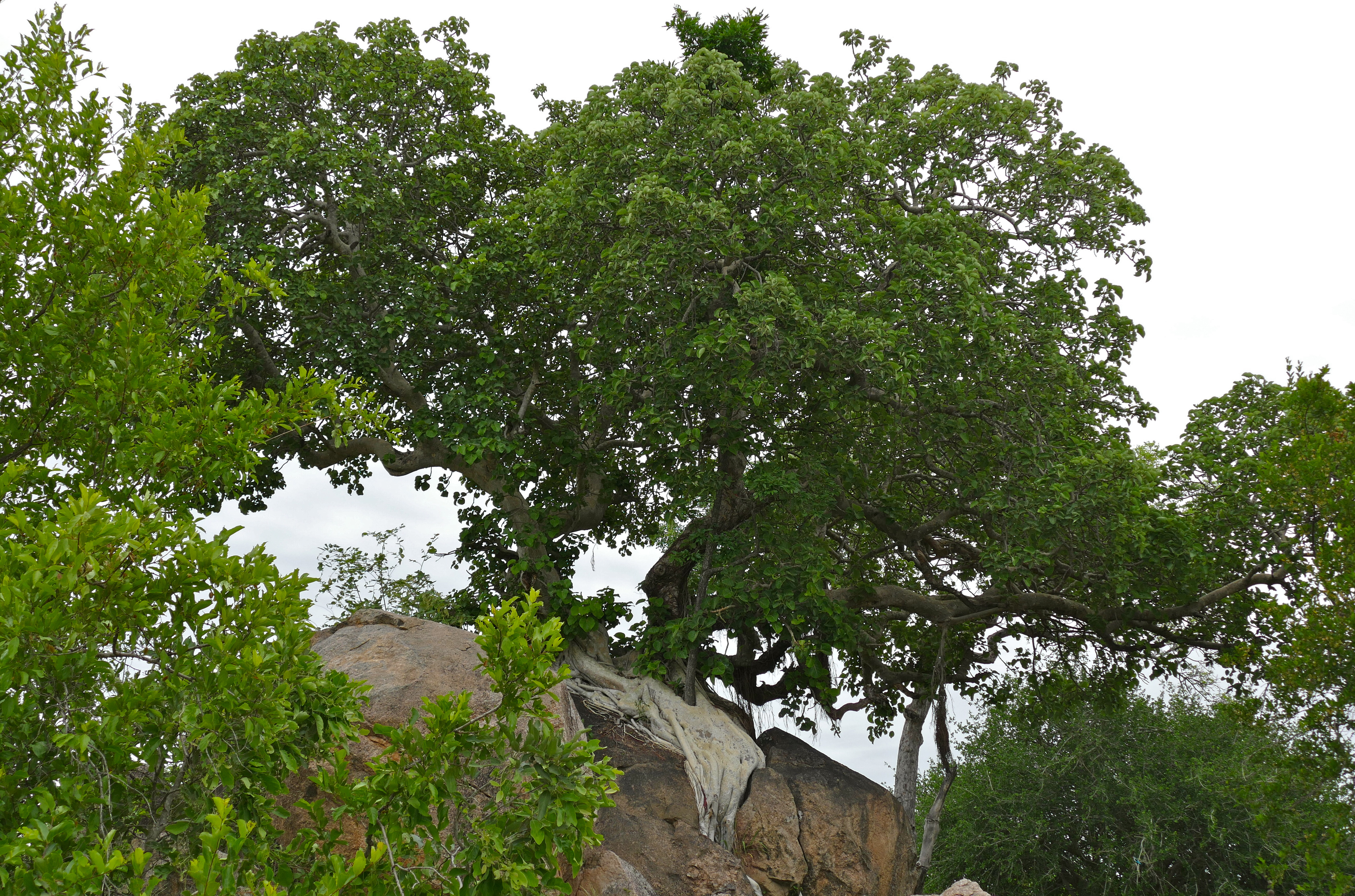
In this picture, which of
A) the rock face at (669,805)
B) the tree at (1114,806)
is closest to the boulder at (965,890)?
the rock face at (669,805)

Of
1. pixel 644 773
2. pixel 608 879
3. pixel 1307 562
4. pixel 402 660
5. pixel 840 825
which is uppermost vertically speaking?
pixel 1307 562

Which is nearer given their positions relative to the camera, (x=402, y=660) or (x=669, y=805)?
(x=402, y=660)

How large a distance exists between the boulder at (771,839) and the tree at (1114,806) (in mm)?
6502

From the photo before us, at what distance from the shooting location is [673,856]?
418 inches

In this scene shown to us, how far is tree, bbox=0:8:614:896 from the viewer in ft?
13.6

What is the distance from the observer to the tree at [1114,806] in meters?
16.0

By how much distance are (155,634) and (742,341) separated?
26.0 ft

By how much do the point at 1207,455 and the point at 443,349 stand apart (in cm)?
1125

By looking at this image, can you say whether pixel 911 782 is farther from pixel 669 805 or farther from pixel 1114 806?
pixel 669 805

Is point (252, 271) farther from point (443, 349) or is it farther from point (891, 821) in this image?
point (891, 821)

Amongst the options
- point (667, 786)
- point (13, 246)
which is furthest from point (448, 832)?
point (13, 246)

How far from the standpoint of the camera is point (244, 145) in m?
14.9

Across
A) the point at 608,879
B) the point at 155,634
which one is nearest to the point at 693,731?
the point at 608,879

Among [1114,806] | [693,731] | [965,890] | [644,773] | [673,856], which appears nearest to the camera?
[673,856]
